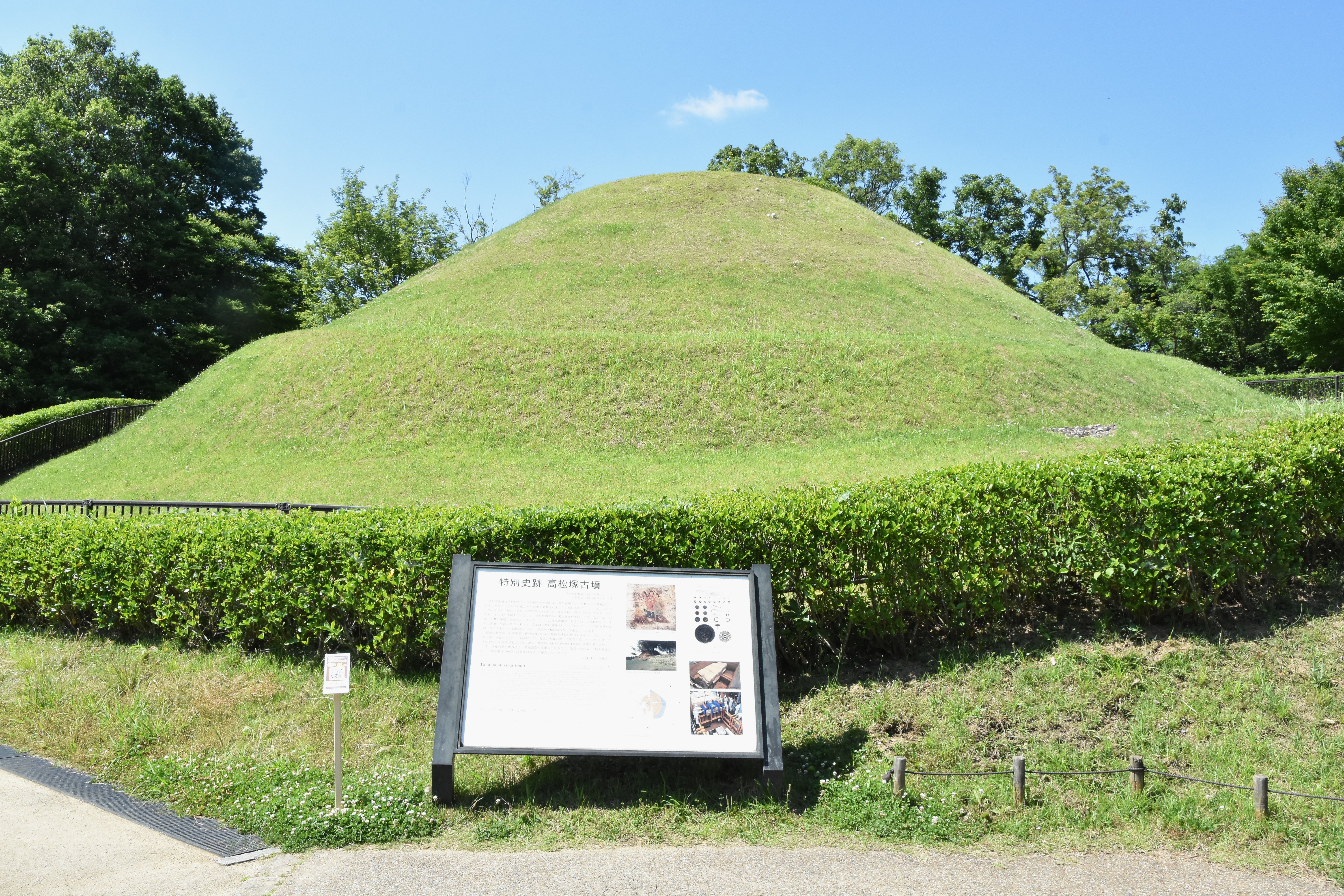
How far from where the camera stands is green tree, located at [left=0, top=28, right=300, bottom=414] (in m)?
37.1

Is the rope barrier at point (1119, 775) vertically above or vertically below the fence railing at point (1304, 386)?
below

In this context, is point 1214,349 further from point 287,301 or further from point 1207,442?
point 287,301

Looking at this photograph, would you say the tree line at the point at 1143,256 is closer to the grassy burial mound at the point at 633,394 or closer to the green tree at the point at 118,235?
the grassy burial mound at the point at 633,394

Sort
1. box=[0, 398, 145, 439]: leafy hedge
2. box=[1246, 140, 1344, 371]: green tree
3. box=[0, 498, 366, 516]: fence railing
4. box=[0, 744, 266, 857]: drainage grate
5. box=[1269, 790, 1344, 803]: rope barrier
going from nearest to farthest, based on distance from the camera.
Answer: box=[1269, 790, 1344, 803]: rope barrier < box=[0, 744, 266, 857]: drainage grate < box=[0, 498, 366, 516]: fence railing < box=[0, 398, 145, 439]: leafy hedge < box=[1246, 140, 1344, 371]: green tree

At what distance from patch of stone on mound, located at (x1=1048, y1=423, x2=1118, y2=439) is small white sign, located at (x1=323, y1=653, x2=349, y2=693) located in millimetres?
18027

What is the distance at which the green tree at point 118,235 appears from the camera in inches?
1460

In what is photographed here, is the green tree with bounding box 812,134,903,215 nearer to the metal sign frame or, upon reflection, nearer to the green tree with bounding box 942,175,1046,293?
the green tree with bounding box 942,175,1046,293

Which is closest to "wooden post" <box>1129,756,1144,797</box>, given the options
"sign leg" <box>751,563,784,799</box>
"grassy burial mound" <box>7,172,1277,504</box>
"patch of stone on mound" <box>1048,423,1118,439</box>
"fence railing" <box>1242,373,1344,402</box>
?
"sign leg" <box>751,563,784,799</box>

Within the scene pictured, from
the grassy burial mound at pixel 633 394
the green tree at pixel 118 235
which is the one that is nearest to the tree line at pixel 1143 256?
the grassy burial mound at pixel 633 394

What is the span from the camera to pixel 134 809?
485 cm

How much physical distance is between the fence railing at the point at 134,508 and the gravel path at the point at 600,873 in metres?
5.58

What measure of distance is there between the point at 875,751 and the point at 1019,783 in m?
0.90

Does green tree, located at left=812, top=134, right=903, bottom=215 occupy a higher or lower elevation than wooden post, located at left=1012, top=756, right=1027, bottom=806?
higher

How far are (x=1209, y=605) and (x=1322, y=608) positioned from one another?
3.16 feet
